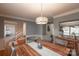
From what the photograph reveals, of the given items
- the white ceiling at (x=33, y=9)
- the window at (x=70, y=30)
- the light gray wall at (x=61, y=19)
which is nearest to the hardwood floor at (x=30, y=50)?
the light gray wall at (x=61, y=19)

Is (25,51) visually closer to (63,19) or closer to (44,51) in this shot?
(44,51)

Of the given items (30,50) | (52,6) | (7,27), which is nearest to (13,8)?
(7,27)

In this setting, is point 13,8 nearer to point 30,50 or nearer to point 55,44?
point 30,50

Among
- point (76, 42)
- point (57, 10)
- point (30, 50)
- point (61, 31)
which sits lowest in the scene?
point (30, 50)

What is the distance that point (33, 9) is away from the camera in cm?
169

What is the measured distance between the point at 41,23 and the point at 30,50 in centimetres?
47

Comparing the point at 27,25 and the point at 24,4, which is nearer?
the point at 24,4

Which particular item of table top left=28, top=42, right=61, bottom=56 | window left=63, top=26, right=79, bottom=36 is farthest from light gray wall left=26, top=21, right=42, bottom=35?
window left=63, top=26, right=79, bottom=36

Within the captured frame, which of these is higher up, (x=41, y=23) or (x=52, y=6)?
(x=52, y=6)

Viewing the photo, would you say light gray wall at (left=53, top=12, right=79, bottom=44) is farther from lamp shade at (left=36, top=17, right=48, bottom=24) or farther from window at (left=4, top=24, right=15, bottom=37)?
window at (left=4, top=24, right=15, bottom=37)

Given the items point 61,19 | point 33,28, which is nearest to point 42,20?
point 33,28

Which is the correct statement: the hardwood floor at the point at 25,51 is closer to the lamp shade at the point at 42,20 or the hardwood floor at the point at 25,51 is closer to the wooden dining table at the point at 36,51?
the wooden dining table at the point at 36,51

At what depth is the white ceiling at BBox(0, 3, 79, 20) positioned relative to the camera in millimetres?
1654

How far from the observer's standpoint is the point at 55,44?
1.76 metres
